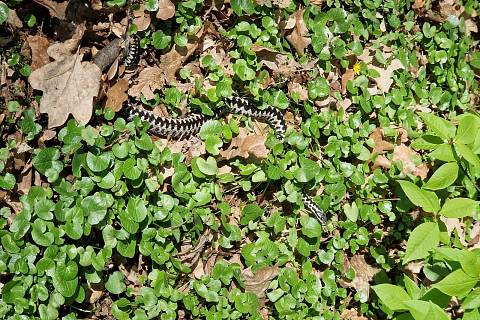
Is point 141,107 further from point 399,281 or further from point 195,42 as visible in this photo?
point 399,281

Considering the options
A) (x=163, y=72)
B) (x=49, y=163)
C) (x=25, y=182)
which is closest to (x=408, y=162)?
(x=163, y=72)

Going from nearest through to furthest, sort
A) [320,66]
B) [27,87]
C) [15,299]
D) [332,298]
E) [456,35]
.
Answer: [15,299]
[27,87]
[332,298]
[320,66]
[456,35]

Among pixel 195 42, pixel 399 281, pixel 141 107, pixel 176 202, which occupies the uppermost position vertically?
pixel 195 42

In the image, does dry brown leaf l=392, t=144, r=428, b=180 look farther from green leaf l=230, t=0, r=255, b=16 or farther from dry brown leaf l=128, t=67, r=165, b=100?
dry brown leaf l=128, t=67, r=165, b=100

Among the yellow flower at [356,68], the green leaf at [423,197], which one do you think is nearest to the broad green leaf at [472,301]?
the green leaf at [423,197]

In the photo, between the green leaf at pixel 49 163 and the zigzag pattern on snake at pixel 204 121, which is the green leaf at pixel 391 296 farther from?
the green leaf at pixel 49 163

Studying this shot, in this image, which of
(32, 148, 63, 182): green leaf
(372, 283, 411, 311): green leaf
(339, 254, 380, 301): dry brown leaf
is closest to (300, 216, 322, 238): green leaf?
(339, 254, 380, 301): dry brown leaf

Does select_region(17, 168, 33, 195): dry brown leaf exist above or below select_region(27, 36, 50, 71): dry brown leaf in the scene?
below

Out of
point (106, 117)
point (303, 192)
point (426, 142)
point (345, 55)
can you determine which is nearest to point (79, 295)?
point (106, 117)
